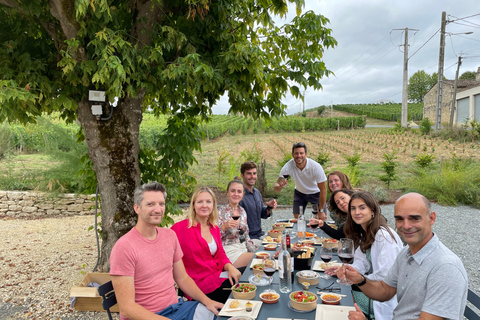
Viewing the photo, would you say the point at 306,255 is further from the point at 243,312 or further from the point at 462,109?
the point at 462,109

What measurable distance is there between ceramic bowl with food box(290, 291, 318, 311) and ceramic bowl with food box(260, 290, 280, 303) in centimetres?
11

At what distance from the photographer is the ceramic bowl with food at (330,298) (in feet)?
6.69

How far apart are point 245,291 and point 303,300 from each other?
40 centimetres

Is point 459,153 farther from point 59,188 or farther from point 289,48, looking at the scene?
point 59,188

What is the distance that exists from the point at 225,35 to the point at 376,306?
336 centimetres

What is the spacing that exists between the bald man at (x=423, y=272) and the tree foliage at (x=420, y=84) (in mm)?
80798

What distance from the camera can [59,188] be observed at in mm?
9344

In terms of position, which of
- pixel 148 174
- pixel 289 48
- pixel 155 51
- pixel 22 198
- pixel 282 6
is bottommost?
pixel 22 198

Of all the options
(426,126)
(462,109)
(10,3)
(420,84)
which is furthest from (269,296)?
(420,84)

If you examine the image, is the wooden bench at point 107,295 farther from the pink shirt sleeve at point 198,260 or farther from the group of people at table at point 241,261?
the pink shirt sleeve at point 198,260

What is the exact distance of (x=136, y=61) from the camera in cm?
371

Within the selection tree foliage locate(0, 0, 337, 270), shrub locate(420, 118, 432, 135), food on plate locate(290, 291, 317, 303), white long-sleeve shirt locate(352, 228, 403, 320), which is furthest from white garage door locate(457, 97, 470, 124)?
food on plate locate(290, 291, 317, 303)

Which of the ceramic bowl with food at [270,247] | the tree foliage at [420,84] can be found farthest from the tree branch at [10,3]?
the tree foliage at [420,84]

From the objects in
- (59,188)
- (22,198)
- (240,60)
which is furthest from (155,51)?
(22,198)
